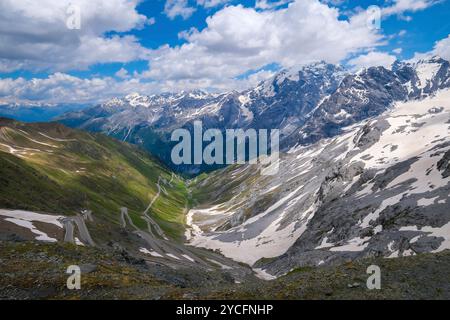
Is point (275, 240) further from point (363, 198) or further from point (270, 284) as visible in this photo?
point (270, 284)

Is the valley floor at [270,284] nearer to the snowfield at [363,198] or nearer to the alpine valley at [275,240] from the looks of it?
the alpine valley at [275,240]

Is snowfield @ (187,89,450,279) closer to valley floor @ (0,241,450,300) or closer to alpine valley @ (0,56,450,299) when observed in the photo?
alpine valley @ (0,56,450,299)

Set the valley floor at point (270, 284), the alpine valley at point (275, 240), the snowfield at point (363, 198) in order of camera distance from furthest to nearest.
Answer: the snowfield at point (363, 198) → the alpine valley at point (275, 240) → the valley floor at point (270, 284)

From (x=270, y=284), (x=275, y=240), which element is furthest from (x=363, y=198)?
(x=270, y=284)

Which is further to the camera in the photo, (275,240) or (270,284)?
(275,240)

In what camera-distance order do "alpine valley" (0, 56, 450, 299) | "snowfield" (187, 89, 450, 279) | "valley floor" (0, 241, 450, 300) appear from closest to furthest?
"valley floor" (0, 241, 450, 300) < "alpine valley" (0, 56, 450, 299) < "snowfield" (187, 89, 450, 279)

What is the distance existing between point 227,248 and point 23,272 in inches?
5341

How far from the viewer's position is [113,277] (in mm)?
32438

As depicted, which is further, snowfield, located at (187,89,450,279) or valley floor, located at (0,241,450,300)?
snowfield, located at (187,89,450,279)

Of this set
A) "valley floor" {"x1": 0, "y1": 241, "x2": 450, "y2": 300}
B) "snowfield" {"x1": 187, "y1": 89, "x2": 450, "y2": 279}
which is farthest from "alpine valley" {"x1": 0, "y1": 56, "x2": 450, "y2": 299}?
"snowfield" {"x1": 187, "y1": 89, "x2": 450, "y2": 279}

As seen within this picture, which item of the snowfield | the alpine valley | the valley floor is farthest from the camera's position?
the snowfield

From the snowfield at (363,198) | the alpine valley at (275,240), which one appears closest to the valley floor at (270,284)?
the alpine valley at (275,240)
